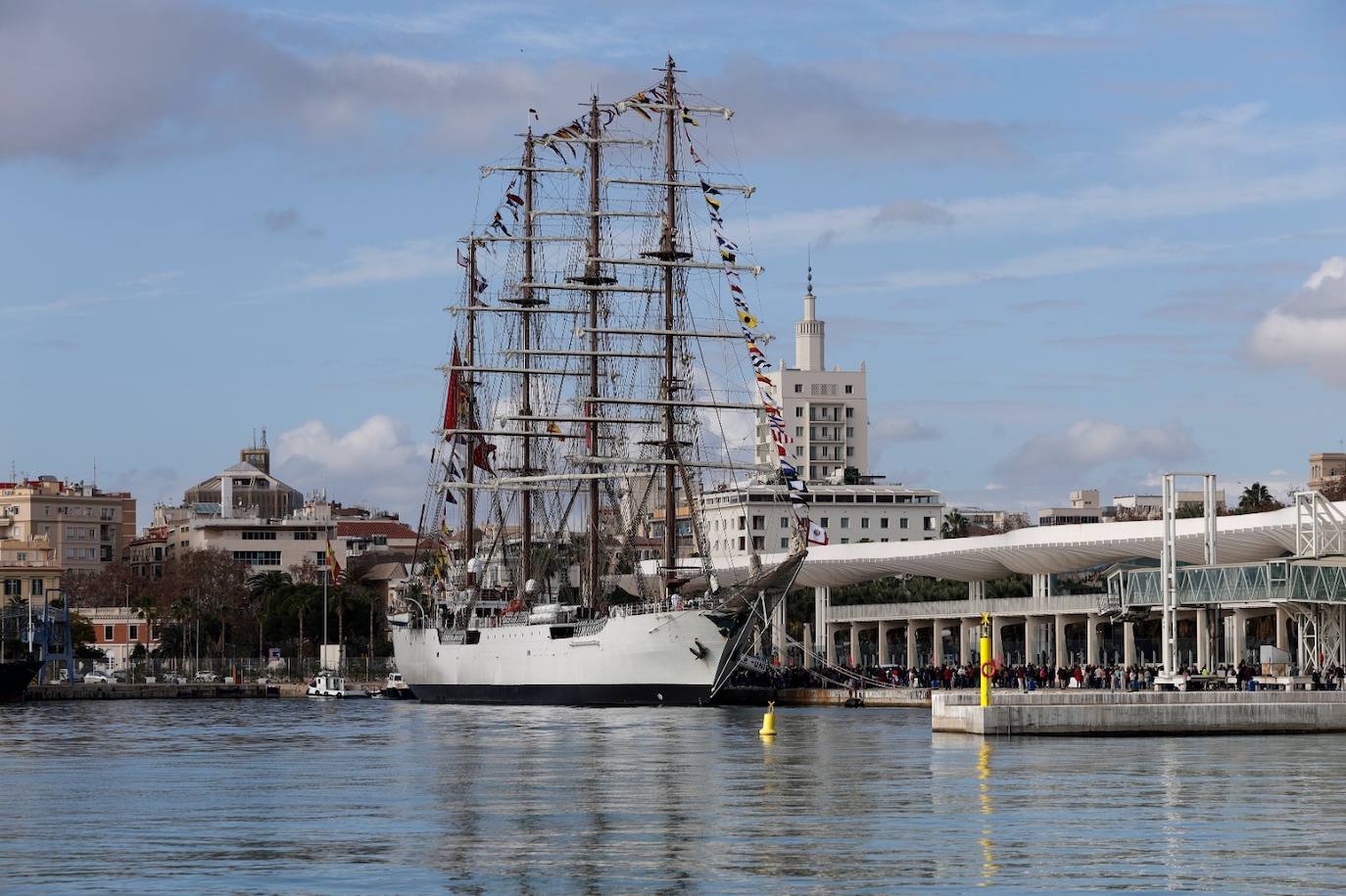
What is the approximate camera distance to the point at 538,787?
43531 millimetres

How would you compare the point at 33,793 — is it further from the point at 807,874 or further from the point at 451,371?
the point at 451,371

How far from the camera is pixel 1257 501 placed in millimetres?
157250

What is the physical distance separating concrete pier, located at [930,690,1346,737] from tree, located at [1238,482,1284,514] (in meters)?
88.7

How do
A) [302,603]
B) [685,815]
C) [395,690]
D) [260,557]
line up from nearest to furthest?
1. [685,815]
2. [395,690]
3. [302,603]
4. [260,557]

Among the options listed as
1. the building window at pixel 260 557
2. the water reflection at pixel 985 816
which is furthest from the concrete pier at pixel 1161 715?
the building window at pixel 260 557

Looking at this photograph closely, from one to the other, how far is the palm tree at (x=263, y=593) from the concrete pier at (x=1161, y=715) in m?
103

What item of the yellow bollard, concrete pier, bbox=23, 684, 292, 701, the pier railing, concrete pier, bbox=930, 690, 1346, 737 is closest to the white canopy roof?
concrete pier, bbox=930, 690, 1346, 737

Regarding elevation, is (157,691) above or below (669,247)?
below

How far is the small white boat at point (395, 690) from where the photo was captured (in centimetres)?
12588

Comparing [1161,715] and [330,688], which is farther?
[330,688]

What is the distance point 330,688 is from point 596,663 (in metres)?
38.9

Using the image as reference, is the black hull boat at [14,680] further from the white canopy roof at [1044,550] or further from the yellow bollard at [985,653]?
the yellow bollard at [985,653]

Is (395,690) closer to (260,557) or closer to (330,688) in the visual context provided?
(330,688)

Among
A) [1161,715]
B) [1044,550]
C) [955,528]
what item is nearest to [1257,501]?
[955,528]
